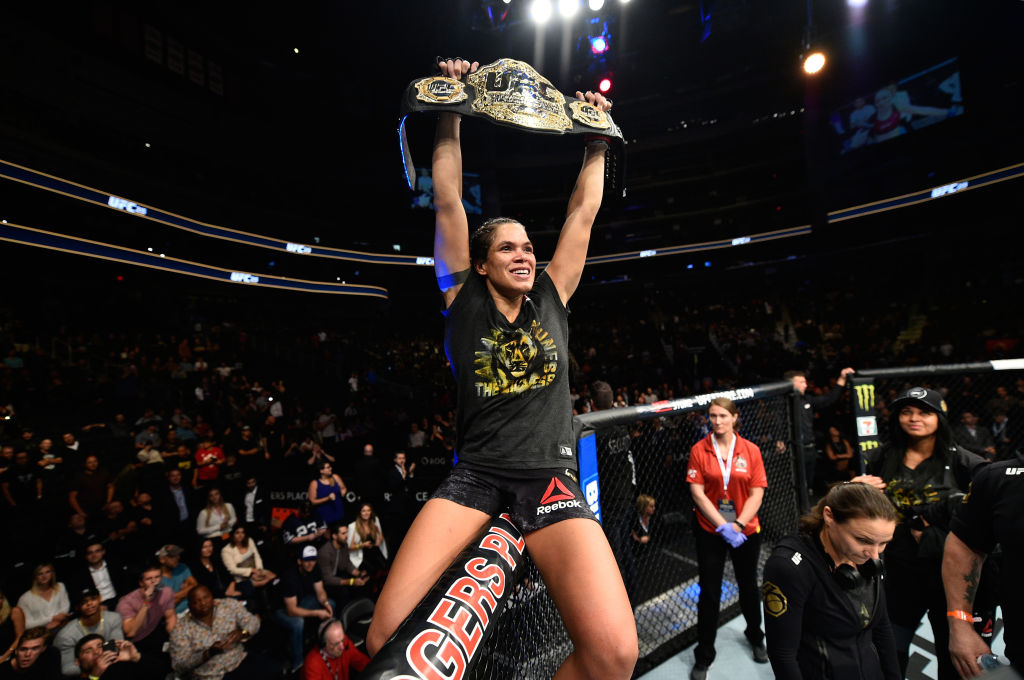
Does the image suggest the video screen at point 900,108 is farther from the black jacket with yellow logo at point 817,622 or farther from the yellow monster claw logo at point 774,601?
the yellow monster claw logo at point 774,601

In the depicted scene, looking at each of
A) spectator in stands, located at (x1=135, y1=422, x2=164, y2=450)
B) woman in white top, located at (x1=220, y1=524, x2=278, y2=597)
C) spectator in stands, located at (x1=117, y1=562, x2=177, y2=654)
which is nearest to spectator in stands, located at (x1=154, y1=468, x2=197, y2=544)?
woman in white top, located at (x1=220, y1=524, x2=278, y2=597)

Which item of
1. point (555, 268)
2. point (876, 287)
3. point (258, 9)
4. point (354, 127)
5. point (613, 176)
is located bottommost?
point (555, 268)

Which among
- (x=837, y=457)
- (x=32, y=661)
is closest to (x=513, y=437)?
(x=32, y=661)

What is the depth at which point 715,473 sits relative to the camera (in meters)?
3.16

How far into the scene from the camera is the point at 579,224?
1986 mm

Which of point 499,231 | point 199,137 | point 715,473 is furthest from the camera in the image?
point 199,137

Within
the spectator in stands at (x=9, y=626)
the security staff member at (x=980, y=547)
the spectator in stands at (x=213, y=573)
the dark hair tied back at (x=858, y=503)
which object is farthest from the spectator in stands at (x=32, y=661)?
the security staff member at (x=980, y=547)

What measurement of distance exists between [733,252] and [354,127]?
19760 mm

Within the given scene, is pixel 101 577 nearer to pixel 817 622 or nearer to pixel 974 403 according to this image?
pixel 817 622

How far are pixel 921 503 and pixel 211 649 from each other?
5672 millimetres

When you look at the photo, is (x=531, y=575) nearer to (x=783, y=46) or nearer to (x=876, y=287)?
(x=876, y=287)

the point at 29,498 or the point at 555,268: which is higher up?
the point at 555,268

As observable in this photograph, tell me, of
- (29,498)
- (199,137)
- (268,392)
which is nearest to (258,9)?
(199,137)

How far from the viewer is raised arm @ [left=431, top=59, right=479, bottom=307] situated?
1.72 m
